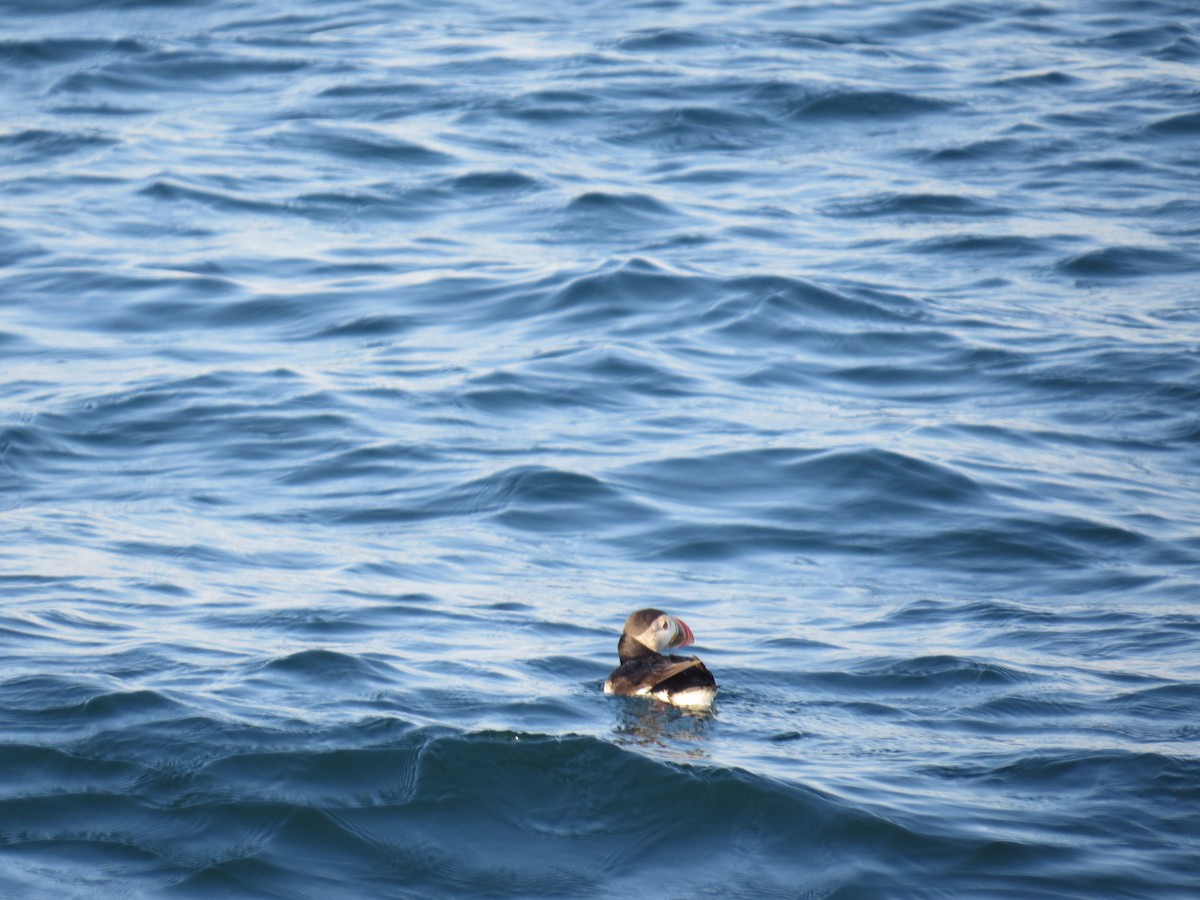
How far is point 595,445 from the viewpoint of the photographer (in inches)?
413

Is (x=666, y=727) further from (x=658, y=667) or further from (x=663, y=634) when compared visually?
(x=663, y=634)

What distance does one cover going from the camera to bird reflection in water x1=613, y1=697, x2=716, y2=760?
6.04 m

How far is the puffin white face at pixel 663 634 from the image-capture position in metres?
6.60

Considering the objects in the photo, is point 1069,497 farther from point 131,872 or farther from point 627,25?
point 627,25

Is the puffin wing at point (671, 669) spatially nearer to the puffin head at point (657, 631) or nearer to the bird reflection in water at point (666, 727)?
the bird reflection in water at point (666, 727)

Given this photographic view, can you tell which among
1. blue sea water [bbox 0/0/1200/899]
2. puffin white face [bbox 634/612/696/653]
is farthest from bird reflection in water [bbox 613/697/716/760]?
puffin white face [bbox 634/612/696/653]

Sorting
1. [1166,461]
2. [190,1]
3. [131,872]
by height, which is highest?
[190,1]

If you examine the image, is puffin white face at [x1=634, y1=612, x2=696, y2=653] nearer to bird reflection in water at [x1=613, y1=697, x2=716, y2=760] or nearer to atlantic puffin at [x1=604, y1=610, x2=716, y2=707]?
atlantic puffin at [x1=604, y1=610, x2=716, y2=707]

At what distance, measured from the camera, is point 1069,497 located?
31.2ft

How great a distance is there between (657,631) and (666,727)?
0.49 m

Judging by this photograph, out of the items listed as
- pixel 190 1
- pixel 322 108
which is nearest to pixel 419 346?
pixel 322 108

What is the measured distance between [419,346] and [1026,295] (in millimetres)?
4700

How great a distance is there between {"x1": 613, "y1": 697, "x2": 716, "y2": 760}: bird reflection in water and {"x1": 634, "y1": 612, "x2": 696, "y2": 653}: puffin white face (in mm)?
243

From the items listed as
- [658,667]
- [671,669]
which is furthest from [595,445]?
[671,669]
